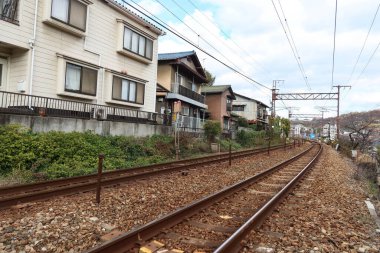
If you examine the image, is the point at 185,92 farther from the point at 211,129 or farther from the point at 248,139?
the point at 248,139

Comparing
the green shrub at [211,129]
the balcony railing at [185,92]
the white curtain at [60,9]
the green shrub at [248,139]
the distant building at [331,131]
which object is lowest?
the green shrub at [248,139]

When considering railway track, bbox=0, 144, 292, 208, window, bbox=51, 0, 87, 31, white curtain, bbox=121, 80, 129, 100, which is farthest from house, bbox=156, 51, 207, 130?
railway track, bbox=0, 144, 292, 208

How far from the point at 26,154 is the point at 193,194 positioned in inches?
230

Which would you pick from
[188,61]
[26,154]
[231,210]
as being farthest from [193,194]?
[188,61]

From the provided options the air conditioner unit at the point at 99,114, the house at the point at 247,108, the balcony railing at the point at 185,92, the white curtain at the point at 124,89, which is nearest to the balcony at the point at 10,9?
the air conditioner unit at the point at 99,114

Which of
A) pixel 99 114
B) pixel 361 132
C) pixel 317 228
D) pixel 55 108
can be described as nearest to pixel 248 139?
pixel 361 132

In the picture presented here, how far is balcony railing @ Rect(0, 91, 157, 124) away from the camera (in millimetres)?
12125

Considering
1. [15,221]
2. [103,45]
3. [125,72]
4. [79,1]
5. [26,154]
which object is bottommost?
[15,221]

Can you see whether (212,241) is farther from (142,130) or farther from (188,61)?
(188,61)

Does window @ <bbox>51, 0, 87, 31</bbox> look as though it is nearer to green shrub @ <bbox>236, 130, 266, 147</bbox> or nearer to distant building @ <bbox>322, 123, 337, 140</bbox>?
green shrub @ <bbox>236, 130, 266, 147</bbox>

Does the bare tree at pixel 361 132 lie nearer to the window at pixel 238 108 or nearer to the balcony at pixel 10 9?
the window at pixel 238 108

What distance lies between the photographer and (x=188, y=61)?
3005cm

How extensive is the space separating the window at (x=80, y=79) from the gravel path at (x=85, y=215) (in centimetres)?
815

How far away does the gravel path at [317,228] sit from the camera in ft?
15.5
